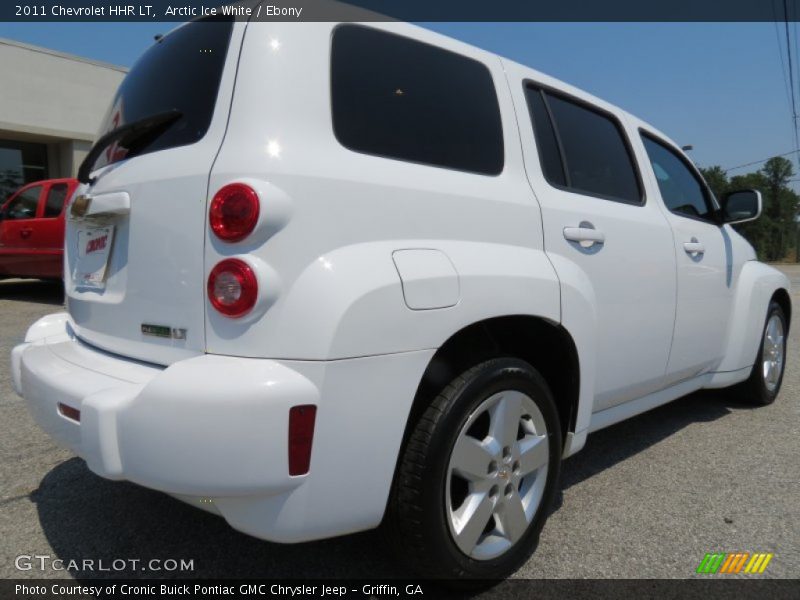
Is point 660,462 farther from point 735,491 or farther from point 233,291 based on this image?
point 233,291

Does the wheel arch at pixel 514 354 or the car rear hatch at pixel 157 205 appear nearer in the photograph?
the car rear hatch at pixel 157 205

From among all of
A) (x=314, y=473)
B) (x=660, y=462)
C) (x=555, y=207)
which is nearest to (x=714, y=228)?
(x=660, y=462)

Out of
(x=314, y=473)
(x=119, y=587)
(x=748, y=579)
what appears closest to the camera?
(x=314, y=473)

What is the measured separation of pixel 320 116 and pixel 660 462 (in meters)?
2.51

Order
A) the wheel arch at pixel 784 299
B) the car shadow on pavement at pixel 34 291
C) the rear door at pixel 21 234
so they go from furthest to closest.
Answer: the car shadow on pavement at pixel 34 291 → the rear door at pixel 21 234 → the wheel arch at pixel 784 299

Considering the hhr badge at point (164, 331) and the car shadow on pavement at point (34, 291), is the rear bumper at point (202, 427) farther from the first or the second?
the car shadow on pavement at point (34, 291)

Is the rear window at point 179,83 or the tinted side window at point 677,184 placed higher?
the rear window at point 179,83

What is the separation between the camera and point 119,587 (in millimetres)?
1998

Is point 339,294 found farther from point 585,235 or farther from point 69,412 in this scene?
point 585,235

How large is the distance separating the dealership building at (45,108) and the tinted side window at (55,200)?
21.7ft

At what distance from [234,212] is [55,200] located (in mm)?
8056

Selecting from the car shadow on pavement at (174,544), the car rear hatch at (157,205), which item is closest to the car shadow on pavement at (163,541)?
the car shadow on pavement at (174,544)

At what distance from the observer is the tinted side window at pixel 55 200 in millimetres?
8250

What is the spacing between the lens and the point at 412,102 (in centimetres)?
201
